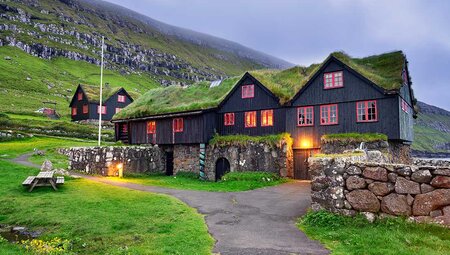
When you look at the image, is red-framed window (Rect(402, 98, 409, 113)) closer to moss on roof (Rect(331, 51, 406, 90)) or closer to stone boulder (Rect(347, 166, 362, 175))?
moss on roof (Rect(331, 51, 406, 90))

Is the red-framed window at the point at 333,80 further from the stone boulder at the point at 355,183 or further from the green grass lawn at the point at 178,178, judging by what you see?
the stone boulder at the point at 355,183

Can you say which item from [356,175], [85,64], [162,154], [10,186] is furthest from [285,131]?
[85,64]

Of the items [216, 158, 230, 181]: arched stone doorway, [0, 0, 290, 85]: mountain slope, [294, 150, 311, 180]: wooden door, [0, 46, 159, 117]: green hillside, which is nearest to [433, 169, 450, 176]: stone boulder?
[294, 150, 311, 180]: wooden door

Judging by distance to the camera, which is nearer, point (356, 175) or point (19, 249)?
point (19, 249)

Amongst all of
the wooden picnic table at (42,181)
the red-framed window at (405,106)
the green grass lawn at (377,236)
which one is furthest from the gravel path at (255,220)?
the red-framed window at (405,106)

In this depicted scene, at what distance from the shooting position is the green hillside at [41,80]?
8106 centimetres

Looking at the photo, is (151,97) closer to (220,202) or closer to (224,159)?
(224,159)

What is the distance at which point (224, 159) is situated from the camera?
35000 millimetres

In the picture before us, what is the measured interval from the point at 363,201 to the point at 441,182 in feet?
8.37

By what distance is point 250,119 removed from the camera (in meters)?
35.1

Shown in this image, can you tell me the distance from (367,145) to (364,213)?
17586mm

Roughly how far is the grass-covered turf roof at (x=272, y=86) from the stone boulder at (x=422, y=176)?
18.9 m

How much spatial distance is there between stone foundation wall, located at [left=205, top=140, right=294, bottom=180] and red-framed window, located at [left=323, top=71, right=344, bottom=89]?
6.96 meters

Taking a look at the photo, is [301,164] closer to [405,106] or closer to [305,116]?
[305,116]
